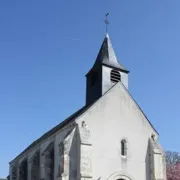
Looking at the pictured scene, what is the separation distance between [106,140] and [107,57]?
21.0ft

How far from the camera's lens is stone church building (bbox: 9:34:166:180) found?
70.1ft

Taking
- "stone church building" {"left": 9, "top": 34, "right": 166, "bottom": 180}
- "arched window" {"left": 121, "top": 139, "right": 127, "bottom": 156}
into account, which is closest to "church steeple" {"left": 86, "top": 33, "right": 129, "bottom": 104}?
"stone church building" {"left": 9, "top": 34, "right": 166, "bottom": 180}

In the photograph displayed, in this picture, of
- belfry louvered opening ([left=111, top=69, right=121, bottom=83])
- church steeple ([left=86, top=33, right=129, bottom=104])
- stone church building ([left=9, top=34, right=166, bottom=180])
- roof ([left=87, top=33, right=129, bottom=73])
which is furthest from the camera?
roof ([left=87, top=33, right=129, bottom=73])

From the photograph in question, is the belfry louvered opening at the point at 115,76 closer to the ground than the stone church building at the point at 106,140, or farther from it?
farther from it

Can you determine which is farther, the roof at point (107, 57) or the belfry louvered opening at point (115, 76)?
the roof at point (107, 57)

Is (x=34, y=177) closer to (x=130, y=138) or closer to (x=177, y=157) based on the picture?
(x=130, y=138)

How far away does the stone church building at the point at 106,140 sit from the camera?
2138 centimetres

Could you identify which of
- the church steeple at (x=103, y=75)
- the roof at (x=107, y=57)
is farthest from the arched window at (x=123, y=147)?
the roof at (x=107, y=57)

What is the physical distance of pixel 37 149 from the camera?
2834 centimetres

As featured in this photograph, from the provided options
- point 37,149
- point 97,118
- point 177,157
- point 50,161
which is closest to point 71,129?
point 97,118

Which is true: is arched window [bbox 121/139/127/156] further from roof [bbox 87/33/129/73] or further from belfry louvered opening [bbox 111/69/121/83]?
roof [bbox 87/33/129/73]

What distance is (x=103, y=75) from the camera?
24.7m

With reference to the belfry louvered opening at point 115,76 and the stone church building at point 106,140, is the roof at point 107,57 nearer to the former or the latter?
the stone church building at point 106,140

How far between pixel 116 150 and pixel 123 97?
3.53m
